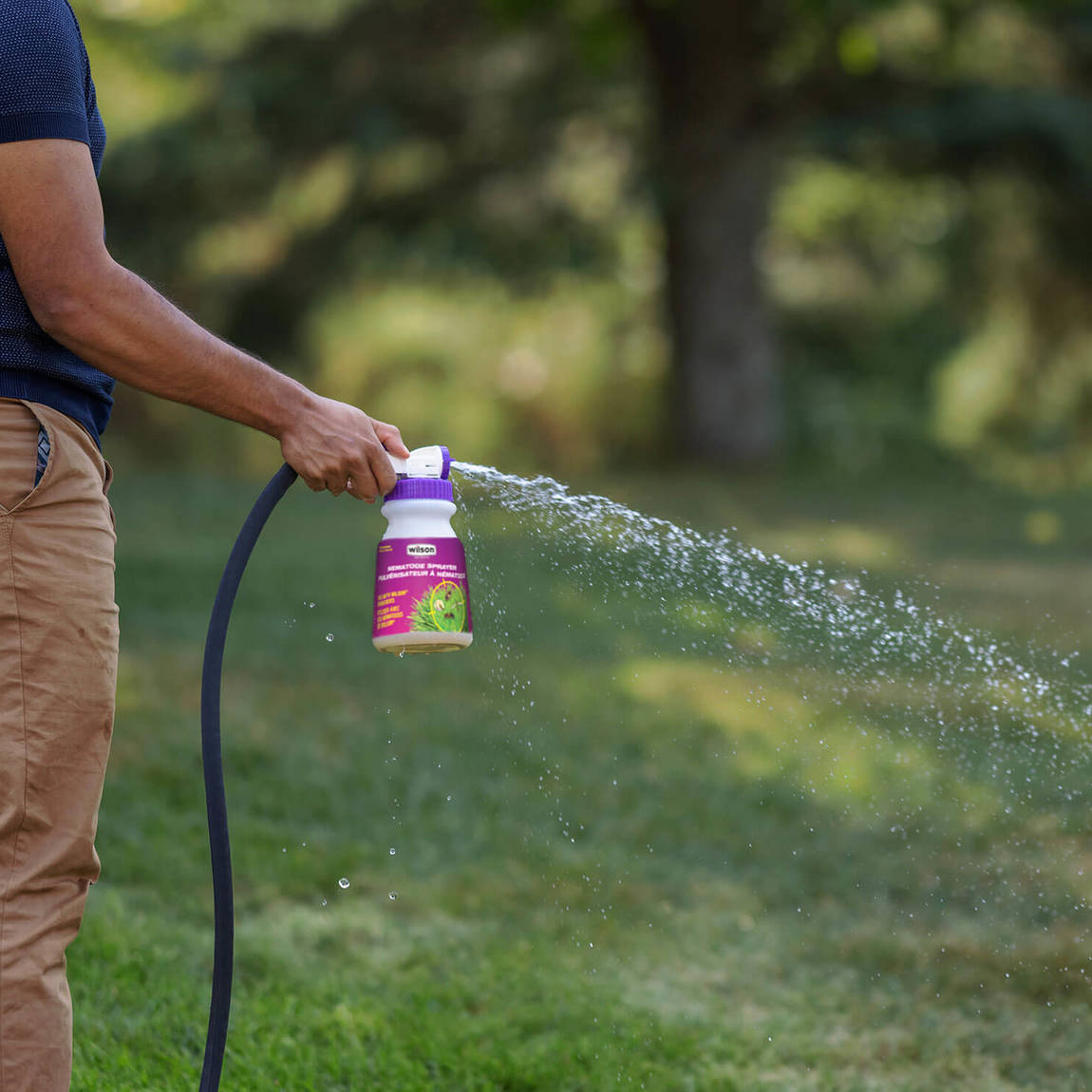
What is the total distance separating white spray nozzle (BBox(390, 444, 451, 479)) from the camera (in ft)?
7.43

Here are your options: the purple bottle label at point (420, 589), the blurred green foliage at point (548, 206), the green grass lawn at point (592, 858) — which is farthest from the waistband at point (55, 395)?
the blurred green foliage at point (548, 206)

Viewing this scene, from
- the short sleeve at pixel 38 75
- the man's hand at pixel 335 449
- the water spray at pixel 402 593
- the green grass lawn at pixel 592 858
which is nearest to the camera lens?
the short sleeve at pixel 38 75

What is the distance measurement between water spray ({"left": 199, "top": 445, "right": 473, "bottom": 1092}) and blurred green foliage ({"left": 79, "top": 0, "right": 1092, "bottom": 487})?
9.29 metres

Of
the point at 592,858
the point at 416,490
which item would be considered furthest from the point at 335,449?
the point at 592,858

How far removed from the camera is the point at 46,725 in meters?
1.83

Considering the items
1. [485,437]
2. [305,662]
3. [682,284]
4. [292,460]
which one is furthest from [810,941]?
[485,437]

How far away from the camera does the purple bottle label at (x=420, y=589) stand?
224cm

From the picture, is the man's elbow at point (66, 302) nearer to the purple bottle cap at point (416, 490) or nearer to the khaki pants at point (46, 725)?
the khaki pants at point (46, 725)

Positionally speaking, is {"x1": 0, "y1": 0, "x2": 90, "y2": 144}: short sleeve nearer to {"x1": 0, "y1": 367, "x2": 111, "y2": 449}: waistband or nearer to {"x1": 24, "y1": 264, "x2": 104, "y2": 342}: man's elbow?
{"x1": 24, "y1": 264, "x2": 104, "y2": 342}: man's elbow

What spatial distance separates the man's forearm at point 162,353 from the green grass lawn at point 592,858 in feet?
4.35

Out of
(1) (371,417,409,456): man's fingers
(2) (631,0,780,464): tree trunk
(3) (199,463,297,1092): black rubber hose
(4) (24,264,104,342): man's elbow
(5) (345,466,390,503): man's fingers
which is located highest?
(2) (631,0,780,464): tree trunk

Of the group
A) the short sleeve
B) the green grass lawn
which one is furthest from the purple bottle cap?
the green grass lawn

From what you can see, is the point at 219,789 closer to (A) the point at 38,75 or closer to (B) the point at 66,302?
(B) the point at 66,302

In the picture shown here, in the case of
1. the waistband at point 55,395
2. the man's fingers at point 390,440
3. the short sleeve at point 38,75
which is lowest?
the waistband at point 55,395
